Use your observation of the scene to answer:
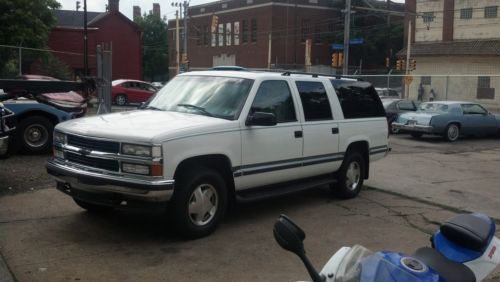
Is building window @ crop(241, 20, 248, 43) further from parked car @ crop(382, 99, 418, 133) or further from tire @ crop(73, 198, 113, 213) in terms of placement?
tire @ crop(73, 198, 113, 213)

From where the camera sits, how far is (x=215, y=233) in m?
6.44

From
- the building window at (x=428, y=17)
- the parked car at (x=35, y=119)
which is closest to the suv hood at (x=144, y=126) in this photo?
the parked car at (x=35, y=119)

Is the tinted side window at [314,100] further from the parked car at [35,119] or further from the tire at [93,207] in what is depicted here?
the parked car at [35,119]

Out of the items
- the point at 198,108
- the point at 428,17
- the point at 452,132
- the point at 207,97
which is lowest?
the point at 452,132

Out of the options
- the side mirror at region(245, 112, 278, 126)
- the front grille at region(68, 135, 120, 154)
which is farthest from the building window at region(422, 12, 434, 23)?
the front grille at region(68, 135, 120, 154)

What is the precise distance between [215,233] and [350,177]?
115 inches

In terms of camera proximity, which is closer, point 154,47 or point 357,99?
point 357,99

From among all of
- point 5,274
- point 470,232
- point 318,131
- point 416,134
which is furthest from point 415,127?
point 470,232

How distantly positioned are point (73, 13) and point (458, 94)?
135 ft

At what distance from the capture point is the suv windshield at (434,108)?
19467 millimetres

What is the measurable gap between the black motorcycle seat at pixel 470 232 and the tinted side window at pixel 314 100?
471cm

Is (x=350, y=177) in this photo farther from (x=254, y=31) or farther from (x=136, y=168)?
(x=254, y=31)

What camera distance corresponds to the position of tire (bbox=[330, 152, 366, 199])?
8.36 meters

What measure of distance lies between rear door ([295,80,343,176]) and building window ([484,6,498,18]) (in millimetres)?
38442
